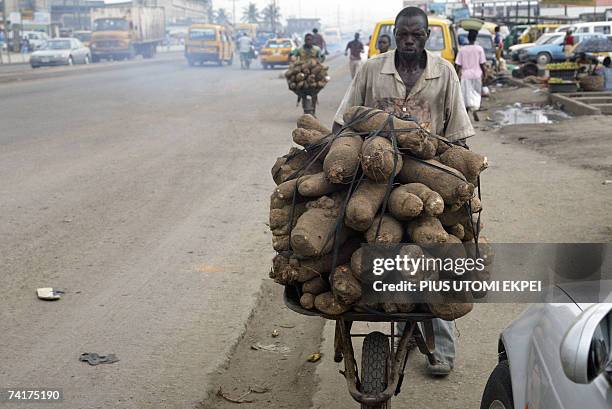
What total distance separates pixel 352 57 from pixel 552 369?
2432 centimetres

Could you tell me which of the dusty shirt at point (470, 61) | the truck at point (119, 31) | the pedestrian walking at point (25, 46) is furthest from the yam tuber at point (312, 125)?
the pedestrian walking at point (25, 46)

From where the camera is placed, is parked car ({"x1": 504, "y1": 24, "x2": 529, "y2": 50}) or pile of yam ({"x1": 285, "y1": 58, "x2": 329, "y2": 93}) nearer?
pile of yam ({"x1": 285, "y1": 58, "x2": 329, "y2": 93})

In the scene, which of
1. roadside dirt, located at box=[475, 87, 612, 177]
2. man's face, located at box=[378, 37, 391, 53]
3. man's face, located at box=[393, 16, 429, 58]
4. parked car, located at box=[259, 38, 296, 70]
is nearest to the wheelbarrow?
man's face, located at box=[393, 16, 429, 58]

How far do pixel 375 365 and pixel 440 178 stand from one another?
0.83 m

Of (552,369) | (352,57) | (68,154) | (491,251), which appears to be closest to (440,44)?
(68,154)

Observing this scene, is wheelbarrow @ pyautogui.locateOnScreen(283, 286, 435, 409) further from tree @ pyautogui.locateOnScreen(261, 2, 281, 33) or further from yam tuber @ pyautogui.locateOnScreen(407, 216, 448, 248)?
tree @ pyautogui.locateOnScreen(261, 2, 281, 33)

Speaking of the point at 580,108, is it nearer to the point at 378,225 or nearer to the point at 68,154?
the point at 68,154

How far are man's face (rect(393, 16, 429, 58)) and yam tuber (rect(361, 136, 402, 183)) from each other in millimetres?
1170

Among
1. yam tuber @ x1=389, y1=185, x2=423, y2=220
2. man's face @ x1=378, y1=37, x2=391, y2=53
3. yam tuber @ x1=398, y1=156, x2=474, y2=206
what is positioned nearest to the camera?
yam tuber @ x1=389, y1=185, x2=423, y2=220

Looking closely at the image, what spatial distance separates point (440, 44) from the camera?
17.0 metres

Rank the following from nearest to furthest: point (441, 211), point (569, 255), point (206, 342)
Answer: point (441, 211) → point (206, 342) → point (569, 255)

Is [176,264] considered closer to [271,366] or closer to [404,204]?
[271,366]

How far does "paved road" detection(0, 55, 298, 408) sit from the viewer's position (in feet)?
16.3

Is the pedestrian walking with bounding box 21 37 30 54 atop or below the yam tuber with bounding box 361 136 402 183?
below
